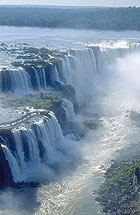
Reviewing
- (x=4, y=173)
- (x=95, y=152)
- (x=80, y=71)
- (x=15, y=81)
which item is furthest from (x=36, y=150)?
(x=80, y=71)

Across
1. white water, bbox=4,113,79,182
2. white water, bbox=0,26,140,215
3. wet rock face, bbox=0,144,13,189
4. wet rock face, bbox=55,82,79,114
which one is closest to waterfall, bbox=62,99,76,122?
wet rock face, bbox=55,82,79,114

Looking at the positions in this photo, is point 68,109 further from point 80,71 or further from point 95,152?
point 80,71

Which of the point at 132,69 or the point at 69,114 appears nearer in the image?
the point at 69,114

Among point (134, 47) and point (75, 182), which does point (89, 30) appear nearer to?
point (134, 47)

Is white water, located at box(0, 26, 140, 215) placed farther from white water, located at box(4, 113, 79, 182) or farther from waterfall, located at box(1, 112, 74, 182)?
waterfall, located at box(1, 112, 74, 182)

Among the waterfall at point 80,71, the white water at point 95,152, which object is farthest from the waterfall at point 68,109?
the waterfall at point 80,71

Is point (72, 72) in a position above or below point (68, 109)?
above

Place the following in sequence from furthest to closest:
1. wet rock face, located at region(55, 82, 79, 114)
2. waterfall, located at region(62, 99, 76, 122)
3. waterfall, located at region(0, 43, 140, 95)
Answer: waterfall, located at region(0, 43, 140, 95)
wet rock face, located at region(55, 82, 79, 114)
waterfall, located at region(62, 99, 76, 122)

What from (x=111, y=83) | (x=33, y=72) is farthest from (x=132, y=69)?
(x=33, y=72)
